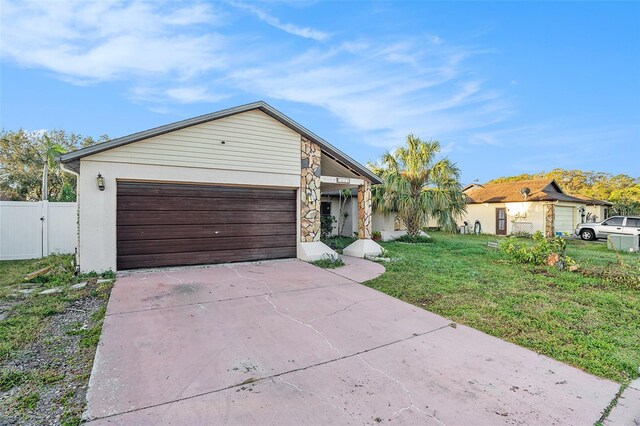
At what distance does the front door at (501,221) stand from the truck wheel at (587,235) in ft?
13.2

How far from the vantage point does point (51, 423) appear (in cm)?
217

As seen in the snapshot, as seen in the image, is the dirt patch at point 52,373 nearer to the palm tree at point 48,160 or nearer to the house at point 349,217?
the palm tree at point 48,160

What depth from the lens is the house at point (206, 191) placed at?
668 cm

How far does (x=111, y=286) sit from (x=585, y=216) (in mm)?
28178

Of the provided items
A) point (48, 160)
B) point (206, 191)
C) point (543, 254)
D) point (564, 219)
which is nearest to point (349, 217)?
point (543, 254)

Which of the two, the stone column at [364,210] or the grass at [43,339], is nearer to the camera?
the grass at [43,339]

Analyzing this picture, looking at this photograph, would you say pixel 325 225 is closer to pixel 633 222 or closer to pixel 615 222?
pixel 615 222

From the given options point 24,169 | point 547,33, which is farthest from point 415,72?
point 24,169

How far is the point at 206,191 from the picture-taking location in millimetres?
7855

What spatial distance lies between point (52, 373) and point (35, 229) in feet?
30.2

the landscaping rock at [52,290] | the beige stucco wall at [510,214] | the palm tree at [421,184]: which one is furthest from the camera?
the beige stucco wall at [510,214]

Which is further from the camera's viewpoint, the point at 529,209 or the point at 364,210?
the point at 529,209

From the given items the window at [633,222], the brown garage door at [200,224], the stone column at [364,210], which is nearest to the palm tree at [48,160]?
the brown garage door at [200,224]

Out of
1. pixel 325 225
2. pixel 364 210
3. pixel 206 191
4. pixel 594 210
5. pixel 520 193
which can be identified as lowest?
pixel 325 225
